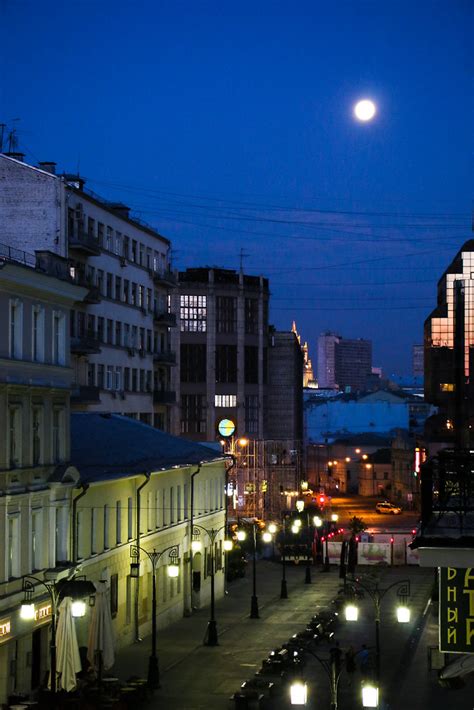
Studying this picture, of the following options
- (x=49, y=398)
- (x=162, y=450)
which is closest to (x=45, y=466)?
(x=49, y=398)

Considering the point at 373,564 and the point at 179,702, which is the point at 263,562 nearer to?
the point at 373,564

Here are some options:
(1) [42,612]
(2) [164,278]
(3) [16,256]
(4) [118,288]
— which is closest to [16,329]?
(1) [42,612]

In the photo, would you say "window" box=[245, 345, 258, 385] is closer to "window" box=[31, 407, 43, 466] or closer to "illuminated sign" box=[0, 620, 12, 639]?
"window" box=[31, 407, 43, 466]

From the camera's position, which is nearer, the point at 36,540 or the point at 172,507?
the point at 36,540

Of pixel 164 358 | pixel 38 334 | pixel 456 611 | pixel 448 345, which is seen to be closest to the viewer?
pixel 456 611

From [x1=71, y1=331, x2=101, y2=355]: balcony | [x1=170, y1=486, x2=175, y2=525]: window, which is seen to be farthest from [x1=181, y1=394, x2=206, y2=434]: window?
[x1=170, y1=486, x2=175, y2=525]: window

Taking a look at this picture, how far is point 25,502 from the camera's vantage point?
40594 millimetres

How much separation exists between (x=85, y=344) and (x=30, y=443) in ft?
116

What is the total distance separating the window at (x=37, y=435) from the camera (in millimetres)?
41812

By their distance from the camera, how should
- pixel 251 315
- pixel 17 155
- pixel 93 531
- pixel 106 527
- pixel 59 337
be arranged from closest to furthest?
1. pixel 59 337
2. pixel 93 531
3. pixel 106 527
4. pixel 17 155
5. pixel 251 315

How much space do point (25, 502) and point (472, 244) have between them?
133766mm

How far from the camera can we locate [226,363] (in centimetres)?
13712

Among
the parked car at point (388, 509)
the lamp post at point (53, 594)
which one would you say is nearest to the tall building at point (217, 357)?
the parked car at point (388, 509)

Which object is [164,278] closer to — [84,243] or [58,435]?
[84,243]
